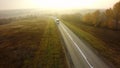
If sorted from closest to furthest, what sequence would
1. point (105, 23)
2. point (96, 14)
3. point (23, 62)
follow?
point (23, 62) → point (105, 23) → point (96, 14)

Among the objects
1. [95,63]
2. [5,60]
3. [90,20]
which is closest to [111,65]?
[95,63]

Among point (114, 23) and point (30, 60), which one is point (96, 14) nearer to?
point (114, 23)

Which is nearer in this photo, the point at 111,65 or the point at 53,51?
the point at 111,65

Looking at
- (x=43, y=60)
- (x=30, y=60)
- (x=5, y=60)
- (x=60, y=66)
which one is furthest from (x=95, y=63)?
(x=5, y=60)

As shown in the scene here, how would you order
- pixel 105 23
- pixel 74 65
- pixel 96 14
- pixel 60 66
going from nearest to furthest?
pixel 74 65, pixel 60 66, pixel 105 23, pixel 96 14

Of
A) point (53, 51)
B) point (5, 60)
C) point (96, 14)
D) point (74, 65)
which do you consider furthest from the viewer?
point (96, 14)

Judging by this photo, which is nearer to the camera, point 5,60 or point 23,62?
point 23,62

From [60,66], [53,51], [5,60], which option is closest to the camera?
[60,66]

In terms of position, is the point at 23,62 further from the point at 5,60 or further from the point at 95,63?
the point at 95,63
